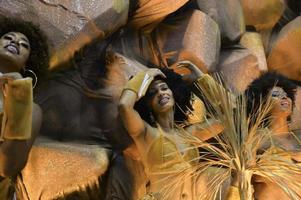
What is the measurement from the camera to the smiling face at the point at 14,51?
5.57 feet

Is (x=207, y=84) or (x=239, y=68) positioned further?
(x=239, y=68)

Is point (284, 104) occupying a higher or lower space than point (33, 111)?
lower

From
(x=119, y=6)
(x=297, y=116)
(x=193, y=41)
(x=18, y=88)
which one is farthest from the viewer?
(x=297, y=116)

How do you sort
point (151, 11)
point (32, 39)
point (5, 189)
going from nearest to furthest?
point (5, 189) → point (32, 39) → point (151, 11)

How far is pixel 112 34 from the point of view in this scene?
7.12ft

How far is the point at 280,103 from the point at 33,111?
82 centimetres

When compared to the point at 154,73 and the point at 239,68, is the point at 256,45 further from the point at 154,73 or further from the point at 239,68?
the point at 154,73

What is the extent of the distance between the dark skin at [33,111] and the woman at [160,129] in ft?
0.89

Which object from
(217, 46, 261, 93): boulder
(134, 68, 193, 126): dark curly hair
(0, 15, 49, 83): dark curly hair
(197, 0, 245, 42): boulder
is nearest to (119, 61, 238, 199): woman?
(134, 68, 193, 126): dark curly hair

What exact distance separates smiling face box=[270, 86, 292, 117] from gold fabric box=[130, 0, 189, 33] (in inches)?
20.0

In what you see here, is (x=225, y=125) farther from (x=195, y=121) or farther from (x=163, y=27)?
(x=163, y=27)

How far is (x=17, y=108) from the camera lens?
1496mm

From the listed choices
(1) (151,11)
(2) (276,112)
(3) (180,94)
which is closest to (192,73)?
(3) (180,94)

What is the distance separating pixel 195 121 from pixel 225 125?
1.78 ft
